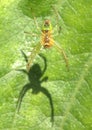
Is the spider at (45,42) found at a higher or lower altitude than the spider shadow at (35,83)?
higher

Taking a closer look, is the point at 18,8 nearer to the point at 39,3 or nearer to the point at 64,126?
the point at 39,3

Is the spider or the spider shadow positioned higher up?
the spider

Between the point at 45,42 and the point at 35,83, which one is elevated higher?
the point at 45,42

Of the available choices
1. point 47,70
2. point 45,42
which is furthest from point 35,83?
point 45,42

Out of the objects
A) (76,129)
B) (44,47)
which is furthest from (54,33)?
(76,129)

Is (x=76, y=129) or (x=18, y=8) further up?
(x=18, y=8)

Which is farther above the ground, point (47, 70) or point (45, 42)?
point (45, 42)

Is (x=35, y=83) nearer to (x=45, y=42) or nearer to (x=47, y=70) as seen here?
(x=47, y=70)
